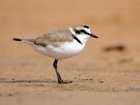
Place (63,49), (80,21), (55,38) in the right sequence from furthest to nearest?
(80,21) < (55,38) < (63,49)

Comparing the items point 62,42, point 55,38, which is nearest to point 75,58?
point 55,38

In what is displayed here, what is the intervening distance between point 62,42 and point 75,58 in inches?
257

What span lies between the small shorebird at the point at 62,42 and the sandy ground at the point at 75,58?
748 millimetres

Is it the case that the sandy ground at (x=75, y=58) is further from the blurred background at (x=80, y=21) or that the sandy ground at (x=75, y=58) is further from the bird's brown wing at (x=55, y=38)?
the bird's brown wing at (x=55, y=38)

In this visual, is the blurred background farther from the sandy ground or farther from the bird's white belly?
the bird's white belly

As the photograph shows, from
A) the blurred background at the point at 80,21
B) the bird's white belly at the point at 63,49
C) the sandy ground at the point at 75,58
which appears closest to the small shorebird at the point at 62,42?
the bird's white belly at the point at 63,49

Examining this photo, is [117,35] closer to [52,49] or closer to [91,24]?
[91,24]

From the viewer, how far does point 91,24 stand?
18812mm

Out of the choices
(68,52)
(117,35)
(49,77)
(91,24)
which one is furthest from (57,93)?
(91,24)

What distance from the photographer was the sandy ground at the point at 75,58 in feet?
17.5

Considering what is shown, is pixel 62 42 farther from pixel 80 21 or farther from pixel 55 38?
pixel 80 21

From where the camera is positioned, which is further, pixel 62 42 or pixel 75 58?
pixel 75 58

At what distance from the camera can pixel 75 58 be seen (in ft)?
42.6

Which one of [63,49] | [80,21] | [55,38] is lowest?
[63,49]
